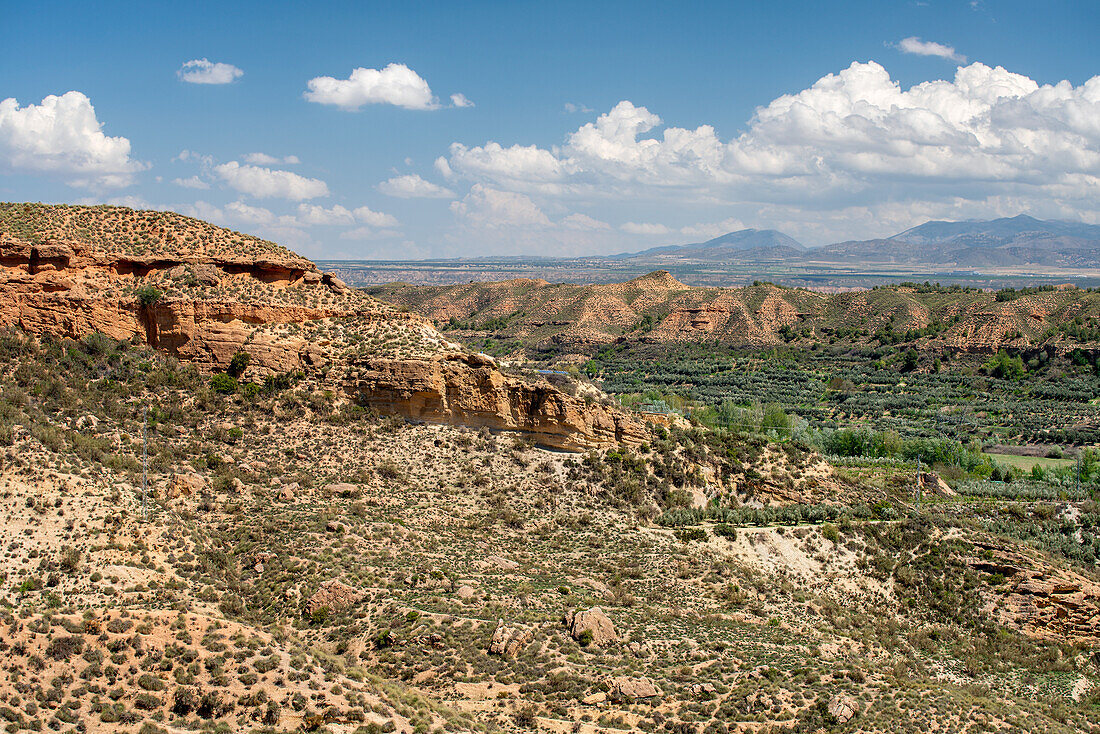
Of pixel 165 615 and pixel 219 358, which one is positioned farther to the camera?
pixel 219 358

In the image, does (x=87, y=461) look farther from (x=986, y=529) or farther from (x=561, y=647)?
(x=986, y=529)

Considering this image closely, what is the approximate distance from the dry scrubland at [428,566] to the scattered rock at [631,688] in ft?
0.26

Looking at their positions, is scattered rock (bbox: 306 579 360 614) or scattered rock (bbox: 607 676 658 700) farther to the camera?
scattered rock (bbox: 306 579 360 614)

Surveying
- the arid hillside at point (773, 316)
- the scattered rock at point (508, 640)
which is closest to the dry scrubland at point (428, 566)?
the scattered rock at point (508, 640)

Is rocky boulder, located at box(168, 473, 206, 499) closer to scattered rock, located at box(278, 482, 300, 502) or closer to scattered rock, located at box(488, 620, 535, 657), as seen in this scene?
scattered rock, located at box(278, 482, 300, 502)

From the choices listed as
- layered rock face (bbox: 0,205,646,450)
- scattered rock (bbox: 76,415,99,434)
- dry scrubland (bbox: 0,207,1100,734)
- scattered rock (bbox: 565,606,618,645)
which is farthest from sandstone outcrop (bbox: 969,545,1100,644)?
scattered rock (bbox: 76,415,99,434)

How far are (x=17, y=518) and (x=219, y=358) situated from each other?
15467 millimetres

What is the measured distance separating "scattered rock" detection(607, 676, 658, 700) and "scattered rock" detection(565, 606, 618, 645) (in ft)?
7.95

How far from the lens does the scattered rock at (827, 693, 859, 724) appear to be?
22844 mm

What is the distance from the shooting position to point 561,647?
1013 inches

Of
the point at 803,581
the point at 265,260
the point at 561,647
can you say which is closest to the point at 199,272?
the point at 265,260

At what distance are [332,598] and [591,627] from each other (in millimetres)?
8693

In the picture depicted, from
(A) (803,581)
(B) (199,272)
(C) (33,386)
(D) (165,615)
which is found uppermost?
(B) (199,272)

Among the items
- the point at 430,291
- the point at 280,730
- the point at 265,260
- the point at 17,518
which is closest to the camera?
the point at 280,730
